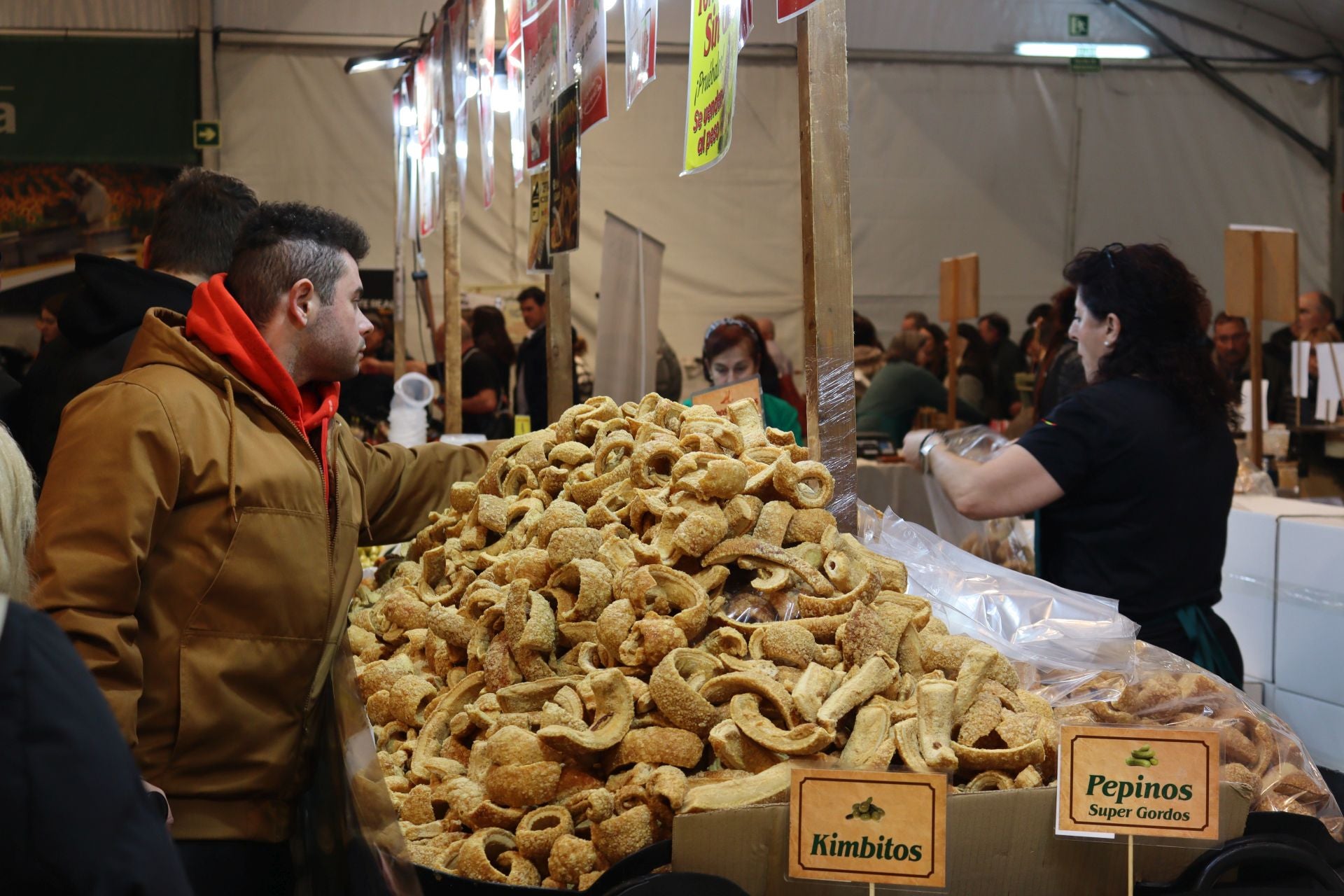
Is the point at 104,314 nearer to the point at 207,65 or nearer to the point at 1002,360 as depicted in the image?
the point at 1002,360

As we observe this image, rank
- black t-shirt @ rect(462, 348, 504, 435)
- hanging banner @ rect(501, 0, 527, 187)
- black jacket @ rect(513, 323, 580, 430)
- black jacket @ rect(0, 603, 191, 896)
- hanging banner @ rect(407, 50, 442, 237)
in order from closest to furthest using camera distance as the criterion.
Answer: black jacket @ rect(0, 603, 191, 896) < hanging banner @ rect(501, 0, 527, 187) < hanging banner @ rect(407, 50, 442, 237) < black jacket @ rect(513, 323, 580, 430) < black t-shirt @ rect(462, 348, 504, 435)

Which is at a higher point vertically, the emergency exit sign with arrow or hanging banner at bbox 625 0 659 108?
the emergency exit sign with arrow

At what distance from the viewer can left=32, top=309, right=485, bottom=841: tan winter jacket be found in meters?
1.71

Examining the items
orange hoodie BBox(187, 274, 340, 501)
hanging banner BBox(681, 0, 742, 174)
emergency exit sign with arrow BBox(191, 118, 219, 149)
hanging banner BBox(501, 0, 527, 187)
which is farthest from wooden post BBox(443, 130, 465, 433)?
emergency exit sign with arrow BBox(191, 118, 219, 149)

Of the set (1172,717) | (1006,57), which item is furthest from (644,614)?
(1006,57)

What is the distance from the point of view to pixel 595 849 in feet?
4.12

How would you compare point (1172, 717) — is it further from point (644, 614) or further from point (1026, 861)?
point (644, 614)

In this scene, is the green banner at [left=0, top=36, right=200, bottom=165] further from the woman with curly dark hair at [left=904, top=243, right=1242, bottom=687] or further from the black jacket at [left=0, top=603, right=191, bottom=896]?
the black jacket at [left=0, top=603, right=191, bottom=896]

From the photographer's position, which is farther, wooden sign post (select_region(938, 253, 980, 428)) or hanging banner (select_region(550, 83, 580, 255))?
wooden sign post (select_region(938, 253, 980, 428))

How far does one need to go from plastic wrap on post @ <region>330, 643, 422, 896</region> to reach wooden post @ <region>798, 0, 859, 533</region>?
81 centimetres

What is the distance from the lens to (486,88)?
13.3 feet

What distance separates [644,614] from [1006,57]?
417 inches

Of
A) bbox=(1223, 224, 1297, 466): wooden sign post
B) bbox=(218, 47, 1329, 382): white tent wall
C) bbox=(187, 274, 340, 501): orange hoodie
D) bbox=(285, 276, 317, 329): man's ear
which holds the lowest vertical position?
bbox=(187, 274, 340, 501): orange hoodie

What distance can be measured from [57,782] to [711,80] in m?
1.70
